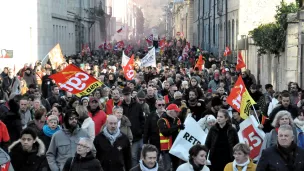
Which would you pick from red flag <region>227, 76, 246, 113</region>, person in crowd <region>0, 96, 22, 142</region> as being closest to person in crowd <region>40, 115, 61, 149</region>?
person in crowd <region>0, 96, 22, 142</region>

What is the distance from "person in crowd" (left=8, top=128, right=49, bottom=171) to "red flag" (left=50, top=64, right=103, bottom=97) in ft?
17.8

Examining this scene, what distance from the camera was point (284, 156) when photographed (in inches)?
335

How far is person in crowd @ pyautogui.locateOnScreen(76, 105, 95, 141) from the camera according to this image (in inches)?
446

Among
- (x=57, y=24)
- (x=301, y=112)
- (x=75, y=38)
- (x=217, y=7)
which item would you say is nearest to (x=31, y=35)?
(x=57, y=24)

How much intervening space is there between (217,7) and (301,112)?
130 ft

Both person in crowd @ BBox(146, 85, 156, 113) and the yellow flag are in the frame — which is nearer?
the yellow flag

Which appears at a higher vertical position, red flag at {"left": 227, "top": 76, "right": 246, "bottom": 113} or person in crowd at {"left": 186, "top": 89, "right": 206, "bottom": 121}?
red flag at {"left": 227, "top": 76, "right": 246, "bottom": 113}

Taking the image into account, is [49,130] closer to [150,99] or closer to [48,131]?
[48,131]

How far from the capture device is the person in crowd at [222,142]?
11.2 meters

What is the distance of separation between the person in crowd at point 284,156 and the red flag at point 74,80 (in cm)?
681

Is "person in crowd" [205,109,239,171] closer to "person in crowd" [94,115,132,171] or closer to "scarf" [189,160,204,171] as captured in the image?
"person in crowd" [94,115,132,171]

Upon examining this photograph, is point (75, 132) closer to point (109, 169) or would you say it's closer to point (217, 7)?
point (109, 169)

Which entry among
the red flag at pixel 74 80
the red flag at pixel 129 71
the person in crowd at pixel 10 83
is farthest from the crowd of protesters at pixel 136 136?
the red flag at pixel 129 71

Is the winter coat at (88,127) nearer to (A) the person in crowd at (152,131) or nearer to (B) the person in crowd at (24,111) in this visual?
(A) the person in crowd at (152,131)
